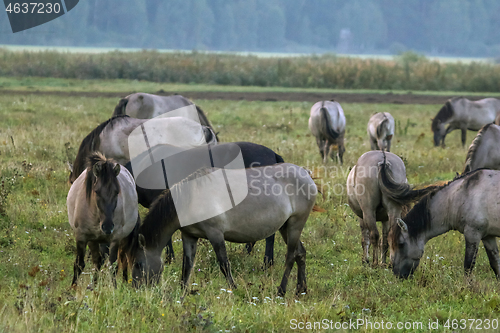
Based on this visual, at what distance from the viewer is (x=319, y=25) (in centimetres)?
13688

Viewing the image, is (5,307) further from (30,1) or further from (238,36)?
(238,36)

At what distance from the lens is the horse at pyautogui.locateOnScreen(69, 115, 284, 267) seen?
679cm

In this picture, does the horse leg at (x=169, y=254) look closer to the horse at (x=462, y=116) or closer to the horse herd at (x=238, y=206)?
the horse herd at (x=238, y=206)

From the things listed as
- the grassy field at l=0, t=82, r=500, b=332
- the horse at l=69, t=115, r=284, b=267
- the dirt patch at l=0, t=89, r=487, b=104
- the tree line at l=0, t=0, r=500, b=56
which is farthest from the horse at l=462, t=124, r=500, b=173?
the tree line at l=0, t=0, r=500, b=56

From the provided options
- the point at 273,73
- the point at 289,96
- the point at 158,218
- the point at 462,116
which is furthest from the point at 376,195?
the point at 273,73

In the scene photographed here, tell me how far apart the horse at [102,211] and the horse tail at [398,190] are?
10.1ft

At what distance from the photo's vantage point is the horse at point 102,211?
5059mm

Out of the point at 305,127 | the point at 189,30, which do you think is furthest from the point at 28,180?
the point at 189,30

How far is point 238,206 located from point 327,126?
7.84 m

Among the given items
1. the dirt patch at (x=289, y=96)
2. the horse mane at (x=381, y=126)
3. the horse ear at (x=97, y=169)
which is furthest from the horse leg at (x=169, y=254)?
the dirt patch at (x=289, y=96)

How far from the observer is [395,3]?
454 feet

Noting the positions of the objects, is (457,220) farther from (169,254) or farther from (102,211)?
(102,211)

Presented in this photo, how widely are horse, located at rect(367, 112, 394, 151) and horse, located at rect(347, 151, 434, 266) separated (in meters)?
6.36

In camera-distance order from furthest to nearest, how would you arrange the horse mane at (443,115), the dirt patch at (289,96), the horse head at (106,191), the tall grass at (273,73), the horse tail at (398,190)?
the tall grass at (273,73)
the dirt patch at (289,96)
the horse mane at (443,115)
the horse tail at (398,190)
the horse head at (106,191)
